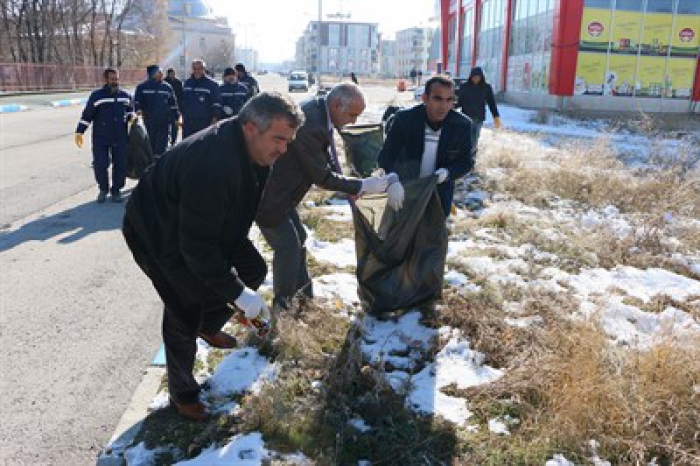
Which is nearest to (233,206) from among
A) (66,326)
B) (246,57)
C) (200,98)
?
(66,326)

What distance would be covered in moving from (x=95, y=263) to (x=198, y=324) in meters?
3.09

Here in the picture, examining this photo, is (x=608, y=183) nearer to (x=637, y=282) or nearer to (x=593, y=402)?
(x=637, y=282)

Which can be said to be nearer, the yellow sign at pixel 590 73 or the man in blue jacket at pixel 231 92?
the man in blue jacket at pixel 231 92

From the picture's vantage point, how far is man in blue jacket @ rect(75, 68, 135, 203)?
7875 millimetres

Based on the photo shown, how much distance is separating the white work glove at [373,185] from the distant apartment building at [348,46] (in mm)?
129707

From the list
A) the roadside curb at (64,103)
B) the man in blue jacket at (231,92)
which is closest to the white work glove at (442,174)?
the man in blue jacket at (231,92)

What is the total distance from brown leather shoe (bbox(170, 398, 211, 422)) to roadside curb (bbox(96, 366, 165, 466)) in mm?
224

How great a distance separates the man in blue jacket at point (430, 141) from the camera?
14.5ft

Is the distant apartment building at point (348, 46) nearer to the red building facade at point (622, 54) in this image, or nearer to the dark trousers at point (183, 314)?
the red building facade at point (622, 54)

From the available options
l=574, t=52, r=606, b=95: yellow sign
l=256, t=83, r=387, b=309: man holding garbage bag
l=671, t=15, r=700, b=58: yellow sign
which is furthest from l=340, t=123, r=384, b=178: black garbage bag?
l=671, t=15, r=700, b=58: yellow sign

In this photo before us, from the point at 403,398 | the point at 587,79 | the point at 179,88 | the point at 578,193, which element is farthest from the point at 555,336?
the point at 587,79

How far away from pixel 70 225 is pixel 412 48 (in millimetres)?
130507

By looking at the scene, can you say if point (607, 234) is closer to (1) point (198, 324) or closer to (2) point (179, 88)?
(1) point (198, 324)

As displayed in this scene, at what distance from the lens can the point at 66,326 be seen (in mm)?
4203
